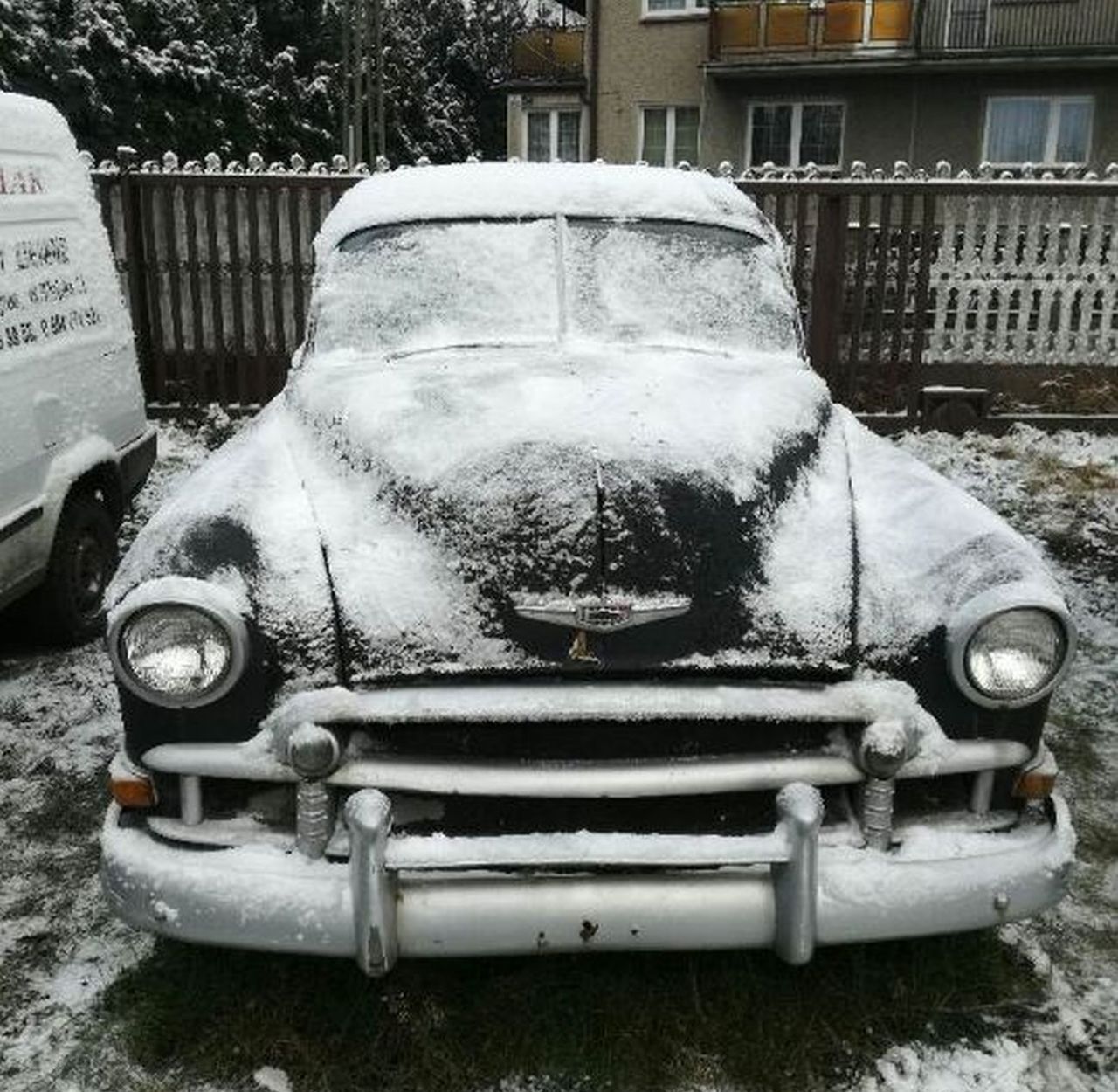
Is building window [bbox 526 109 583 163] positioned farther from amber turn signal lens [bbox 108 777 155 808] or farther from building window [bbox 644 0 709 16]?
amber turn signal lens [bbox 108 777 155 808]

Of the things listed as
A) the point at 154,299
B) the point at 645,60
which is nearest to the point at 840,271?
the point at 154,299

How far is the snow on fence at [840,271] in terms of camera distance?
368 inches

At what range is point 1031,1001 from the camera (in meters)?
2.87

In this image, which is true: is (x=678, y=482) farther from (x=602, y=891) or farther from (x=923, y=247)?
(x=923, y=247)

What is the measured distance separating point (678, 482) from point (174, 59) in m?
20.2

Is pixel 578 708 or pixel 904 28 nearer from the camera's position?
pixel 578 708

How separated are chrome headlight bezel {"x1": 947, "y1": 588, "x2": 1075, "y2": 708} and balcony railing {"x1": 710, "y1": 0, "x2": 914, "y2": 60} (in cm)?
2184

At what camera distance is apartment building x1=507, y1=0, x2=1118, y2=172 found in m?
21.0

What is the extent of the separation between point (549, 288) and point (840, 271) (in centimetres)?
619

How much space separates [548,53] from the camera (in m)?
29.4

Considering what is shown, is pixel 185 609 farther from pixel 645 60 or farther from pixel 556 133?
pixel 556 133

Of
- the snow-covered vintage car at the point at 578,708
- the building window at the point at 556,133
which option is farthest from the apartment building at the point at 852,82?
the snow-covered vintage car at the point at 578,708

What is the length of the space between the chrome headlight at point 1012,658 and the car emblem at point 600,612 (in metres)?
0.63

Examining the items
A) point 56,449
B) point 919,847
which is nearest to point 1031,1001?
point 919,847
